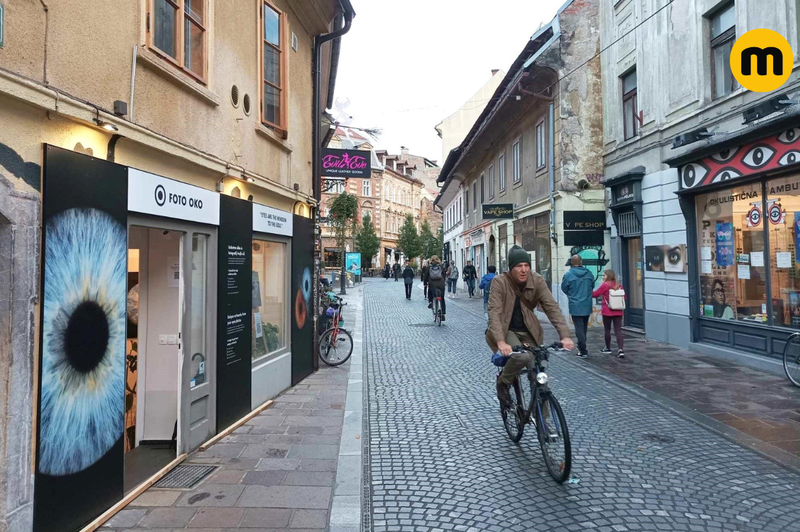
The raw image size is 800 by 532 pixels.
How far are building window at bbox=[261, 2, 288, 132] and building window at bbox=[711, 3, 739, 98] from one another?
24.9 feet

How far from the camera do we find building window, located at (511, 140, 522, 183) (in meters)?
19.1

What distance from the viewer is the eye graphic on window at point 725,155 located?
9.53 meters

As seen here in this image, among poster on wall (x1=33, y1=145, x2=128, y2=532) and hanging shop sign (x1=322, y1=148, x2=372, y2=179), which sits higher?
hanging shop sign (x1=322, y1=148, x2=372, y2=179)

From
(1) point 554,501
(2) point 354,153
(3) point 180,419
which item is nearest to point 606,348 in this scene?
(2) point 354,153

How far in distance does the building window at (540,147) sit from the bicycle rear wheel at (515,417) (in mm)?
11837

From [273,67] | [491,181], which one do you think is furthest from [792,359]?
[491,181]

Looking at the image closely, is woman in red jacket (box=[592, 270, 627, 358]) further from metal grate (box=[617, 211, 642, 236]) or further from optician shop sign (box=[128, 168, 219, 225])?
optician shop sign (box=[128, 168, 219, 225])

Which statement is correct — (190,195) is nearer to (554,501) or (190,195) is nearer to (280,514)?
(280,514)

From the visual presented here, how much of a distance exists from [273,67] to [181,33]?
2372mm

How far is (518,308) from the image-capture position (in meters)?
5.06

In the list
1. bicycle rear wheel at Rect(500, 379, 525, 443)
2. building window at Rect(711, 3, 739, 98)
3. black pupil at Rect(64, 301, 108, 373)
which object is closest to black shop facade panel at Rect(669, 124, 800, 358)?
building window at Rect(711, 3, 739, 98)

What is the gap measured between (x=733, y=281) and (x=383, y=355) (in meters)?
6.44

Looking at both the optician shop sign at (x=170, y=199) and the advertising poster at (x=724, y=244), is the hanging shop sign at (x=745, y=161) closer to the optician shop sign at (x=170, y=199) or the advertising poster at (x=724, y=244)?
the advertising poster at (x=724, y=244)

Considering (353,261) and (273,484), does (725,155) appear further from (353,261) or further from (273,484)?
(353,261)
